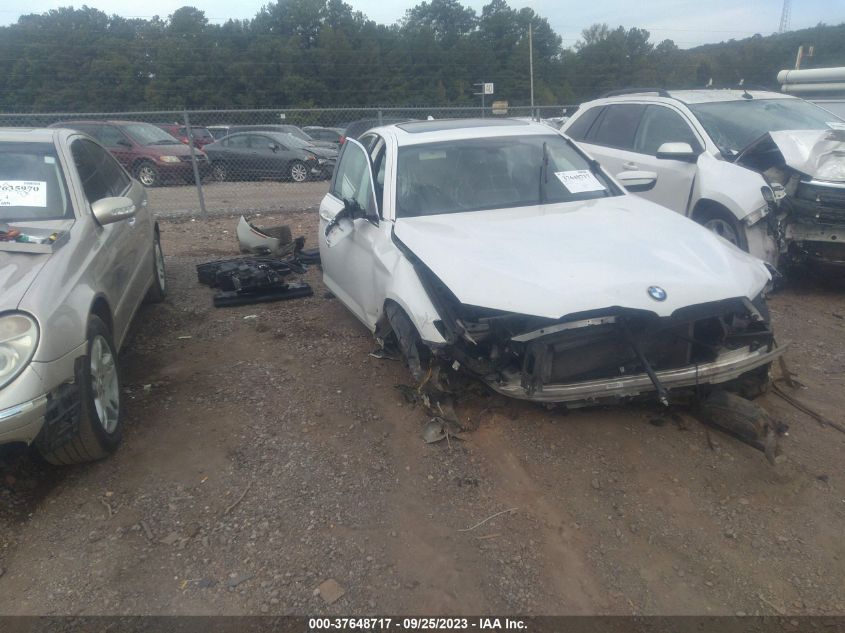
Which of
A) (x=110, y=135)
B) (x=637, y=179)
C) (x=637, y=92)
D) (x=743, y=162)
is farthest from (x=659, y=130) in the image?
(x=110, y=135)

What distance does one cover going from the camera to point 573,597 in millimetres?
2490

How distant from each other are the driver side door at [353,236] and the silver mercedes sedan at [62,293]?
Result: 1.51 m

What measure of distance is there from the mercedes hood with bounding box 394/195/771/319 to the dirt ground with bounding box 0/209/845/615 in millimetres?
811

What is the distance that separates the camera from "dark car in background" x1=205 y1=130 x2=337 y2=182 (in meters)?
15.5

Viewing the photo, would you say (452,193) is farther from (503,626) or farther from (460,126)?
(503,626)

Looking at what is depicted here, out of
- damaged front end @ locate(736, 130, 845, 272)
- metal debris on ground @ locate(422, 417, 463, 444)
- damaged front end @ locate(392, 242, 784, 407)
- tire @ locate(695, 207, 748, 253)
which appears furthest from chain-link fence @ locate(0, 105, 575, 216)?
damaged front end @ locate(392, 242, 784, 407)

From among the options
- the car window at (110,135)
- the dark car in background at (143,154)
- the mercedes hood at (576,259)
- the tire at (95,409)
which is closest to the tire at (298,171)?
the dark car in background at (143,154)

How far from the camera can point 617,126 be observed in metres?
7.24

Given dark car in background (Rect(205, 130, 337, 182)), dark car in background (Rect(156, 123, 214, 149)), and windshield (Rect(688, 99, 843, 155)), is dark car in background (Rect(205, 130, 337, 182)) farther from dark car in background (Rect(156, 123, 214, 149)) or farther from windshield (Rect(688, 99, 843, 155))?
windshield (Rect(688, 99, 843, 155))

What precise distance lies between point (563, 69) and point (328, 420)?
52.1m

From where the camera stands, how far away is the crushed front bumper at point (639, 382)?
3.28 meters

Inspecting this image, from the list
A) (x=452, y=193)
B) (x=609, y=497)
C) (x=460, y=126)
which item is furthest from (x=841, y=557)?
(x=460, y=126)

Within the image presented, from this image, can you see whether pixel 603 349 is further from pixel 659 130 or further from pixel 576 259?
pixel 659 130

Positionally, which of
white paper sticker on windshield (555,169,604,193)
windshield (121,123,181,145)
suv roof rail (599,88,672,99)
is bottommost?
windshield (121,123,181,145)
